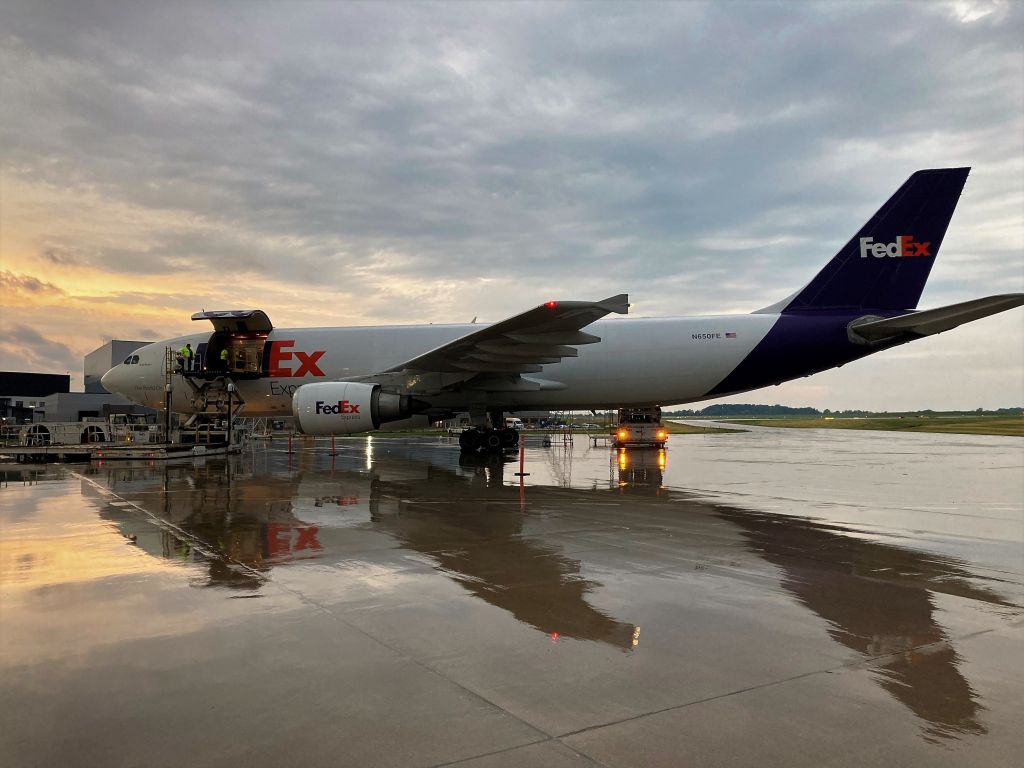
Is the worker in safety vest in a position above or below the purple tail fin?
below

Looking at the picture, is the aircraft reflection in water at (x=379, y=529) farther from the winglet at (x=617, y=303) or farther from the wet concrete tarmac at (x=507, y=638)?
the winglet at (x=617, y=303)

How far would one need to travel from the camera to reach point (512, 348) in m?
16.4

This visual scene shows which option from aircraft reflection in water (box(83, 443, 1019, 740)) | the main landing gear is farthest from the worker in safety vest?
the main landing gear

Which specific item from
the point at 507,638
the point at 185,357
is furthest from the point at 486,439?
the point at 507,638

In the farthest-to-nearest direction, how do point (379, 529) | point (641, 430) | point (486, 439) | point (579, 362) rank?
point (641, 430)
point (486, 439)
point (579, 362)
point (379, 529)

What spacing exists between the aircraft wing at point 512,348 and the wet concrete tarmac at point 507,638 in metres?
6.22

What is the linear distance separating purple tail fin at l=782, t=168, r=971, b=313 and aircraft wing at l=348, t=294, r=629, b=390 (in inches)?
288

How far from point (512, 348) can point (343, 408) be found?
173 inches

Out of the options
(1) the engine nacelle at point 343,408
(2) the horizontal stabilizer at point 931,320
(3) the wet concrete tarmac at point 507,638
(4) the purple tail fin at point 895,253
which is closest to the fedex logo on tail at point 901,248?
(4) the purple tail fin at point 895,253

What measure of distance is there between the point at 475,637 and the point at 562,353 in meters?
13.0

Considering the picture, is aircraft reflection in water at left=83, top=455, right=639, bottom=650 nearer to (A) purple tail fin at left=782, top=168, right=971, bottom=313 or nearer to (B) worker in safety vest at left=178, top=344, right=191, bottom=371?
(B) worker in safety vest at left=178, top=344, right=191, bottom=371

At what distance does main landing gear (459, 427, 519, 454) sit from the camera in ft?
65.4

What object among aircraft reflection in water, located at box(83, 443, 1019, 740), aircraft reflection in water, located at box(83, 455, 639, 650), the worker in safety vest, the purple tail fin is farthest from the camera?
the worker in safety vest

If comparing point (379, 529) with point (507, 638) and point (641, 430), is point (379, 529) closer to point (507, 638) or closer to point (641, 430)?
point (507, 638)
